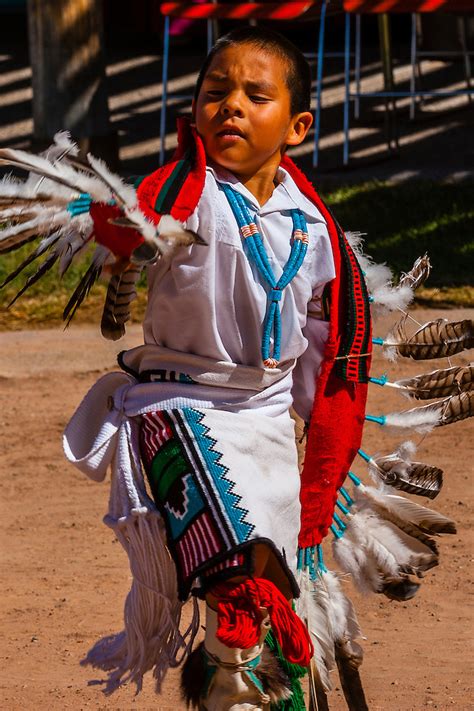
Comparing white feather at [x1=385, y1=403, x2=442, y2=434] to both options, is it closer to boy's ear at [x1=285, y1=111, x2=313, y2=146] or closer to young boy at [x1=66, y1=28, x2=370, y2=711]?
young boy at [x1=66, y1=28, x2=370, y2=711]

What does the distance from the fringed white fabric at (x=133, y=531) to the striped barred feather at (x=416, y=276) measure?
85 cm

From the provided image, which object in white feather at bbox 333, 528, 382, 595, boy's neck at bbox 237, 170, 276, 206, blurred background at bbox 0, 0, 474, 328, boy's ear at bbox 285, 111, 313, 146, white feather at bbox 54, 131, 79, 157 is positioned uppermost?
white feather at bbox 54, 131, 79, 157

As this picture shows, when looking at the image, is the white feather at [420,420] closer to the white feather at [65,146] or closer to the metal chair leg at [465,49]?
the white feather at [65,146]

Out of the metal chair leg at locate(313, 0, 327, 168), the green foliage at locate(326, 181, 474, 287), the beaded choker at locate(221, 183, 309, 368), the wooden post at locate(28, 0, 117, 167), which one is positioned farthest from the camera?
the metal chair leg at locate(313, 0, 327, 168)

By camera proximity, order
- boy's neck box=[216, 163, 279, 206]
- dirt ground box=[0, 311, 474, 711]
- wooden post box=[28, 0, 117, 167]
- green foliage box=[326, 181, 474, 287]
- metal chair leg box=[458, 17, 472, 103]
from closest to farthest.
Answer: boy's neck box=[216, 163, 279, 206] → dirt ground box=[0, 311, 474, 711] → green foliage box=[326, 181, 474, 287] → wooden post box=[28, 0, 117, 167] → metal chair leg box=[458, 17, 472, 103]

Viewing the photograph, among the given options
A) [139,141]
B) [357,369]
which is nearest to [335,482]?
[357,369]

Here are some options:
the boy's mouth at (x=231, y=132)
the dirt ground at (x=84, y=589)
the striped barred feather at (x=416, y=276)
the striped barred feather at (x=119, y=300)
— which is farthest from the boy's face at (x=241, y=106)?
the dirt ground at (x=84, y=589)

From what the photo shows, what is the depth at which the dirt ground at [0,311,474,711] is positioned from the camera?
372 centimetres

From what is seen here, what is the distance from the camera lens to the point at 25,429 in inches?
227

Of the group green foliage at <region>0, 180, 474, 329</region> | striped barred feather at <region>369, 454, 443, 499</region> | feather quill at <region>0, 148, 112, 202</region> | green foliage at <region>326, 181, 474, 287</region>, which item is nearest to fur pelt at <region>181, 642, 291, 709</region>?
striped barred feather at <region>369, 454, 443, 499</region>

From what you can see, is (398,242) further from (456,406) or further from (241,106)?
(241,106)

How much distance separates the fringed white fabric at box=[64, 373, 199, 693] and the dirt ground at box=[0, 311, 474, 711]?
2.37 ft

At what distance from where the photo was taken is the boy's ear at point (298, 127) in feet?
9.88

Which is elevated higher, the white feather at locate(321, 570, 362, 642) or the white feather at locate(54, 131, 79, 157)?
the white feather at locate(54, 131, 79, 157)
